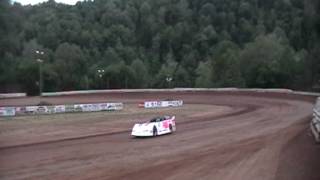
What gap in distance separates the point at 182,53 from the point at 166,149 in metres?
172

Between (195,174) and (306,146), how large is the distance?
8.72 meters

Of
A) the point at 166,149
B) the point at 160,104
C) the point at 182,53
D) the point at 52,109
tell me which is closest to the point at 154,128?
the point at 166,149

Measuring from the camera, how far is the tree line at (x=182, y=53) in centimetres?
10600

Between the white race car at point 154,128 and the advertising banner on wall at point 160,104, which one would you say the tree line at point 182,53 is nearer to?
the advertising banner on wall at point 160,104

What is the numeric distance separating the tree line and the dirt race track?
31.9 meters

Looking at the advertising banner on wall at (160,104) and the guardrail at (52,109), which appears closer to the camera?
the guardrail at (52,109)

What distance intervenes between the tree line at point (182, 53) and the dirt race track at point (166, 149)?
31.9m

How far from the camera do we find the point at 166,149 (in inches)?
1111

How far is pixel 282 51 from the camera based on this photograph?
4744 inches

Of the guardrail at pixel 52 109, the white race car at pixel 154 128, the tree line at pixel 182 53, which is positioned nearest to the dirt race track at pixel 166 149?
the white race car at pixel 154 128

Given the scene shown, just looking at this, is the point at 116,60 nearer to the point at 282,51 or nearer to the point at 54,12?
the point at 54,12

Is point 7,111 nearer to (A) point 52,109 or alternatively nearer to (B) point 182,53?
(A) point 52,109

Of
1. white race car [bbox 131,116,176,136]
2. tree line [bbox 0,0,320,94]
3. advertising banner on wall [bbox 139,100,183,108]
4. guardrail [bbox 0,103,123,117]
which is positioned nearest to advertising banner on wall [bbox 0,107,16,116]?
guardrail [bbox 0,103,123,117]

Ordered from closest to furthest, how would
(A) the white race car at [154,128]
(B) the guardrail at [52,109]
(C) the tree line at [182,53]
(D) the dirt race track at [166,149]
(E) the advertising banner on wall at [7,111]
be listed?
(D) the dirt race track at [166,149] → (A) the white race car at [154,128] → (E) the advertising banner on wall at [7,111] → (B) the guardrail at [52,109] → (C) the tree line at [182,53]
